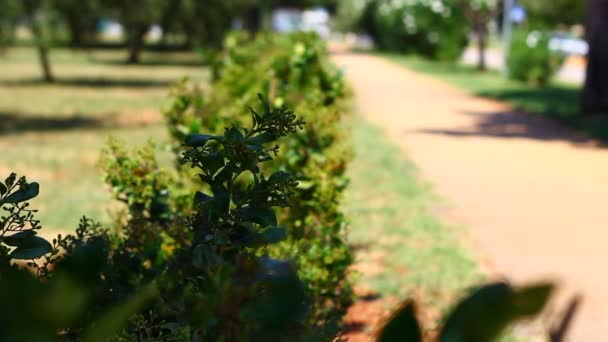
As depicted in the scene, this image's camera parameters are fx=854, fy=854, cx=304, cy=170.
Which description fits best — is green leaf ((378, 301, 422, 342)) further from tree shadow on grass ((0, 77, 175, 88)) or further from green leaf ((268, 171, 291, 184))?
tree shadow on grass ((0, 77, 175, 88))

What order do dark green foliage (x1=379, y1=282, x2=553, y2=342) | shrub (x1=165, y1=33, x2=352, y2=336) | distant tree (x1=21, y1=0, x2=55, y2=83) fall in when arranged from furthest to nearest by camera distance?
distant tree (x1=21, y1=0, x2=55, y2=83)
shrub (x1=165, y1=33, x2=352, y2=336)
dark green foliage (x1=379, y1=282, x2=553, y2=342)

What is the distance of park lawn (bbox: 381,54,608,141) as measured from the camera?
54.1 ft

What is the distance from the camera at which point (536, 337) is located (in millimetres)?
5289

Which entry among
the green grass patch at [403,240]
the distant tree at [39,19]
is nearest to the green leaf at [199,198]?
the green grass patch at [403,240]

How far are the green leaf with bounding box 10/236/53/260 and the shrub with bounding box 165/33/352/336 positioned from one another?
6.65ft

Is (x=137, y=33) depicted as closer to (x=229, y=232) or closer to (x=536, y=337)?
(x=536, y=337)

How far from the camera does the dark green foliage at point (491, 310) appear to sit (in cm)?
80

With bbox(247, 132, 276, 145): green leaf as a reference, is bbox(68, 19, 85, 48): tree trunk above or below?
below

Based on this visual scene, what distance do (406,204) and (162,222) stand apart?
5463mm

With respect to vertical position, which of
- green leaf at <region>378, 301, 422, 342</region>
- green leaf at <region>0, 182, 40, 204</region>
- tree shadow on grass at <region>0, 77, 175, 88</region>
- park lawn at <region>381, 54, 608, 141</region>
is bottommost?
park lawn at <region>381, 54, 608, 141</region>

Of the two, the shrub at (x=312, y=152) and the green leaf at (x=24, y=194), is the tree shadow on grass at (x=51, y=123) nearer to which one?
the shrub at (x=312, y=152)

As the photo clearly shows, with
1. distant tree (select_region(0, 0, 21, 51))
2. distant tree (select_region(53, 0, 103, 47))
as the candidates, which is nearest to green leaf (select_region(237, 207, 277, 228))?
distant tree (select_region(0, 0, 21, 51))

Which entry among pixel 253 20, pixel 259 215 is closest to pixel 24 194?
pixel 259 215

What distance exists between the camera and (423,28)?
4119cm
